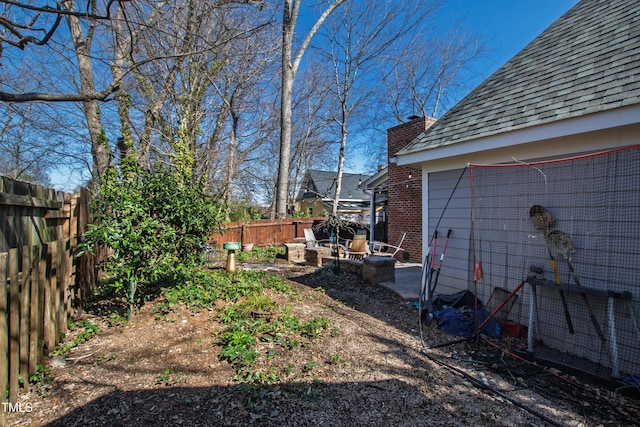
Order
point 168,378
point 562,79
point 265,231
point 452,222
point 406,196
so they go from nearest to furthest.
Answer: point 168,378 → point 562,79 → point 452,222 → point 406,196 → point 265,231

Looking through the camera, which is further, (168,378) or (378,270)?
(378,270)

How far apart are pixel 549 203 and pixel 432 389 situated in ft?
8.45

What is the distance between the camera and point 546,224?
3734 mm

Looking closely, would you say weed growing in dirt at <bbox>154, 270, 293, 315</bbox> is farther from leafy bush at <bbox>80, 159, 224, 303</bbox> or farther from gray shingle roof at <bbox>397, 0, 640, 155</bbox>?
gray shingle roof at <bbox>397, 0, 640, 155</bbox>

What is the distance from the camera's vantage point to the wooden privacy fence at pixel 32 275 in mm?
2059

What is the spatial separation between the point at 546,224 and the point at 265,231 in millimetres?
10300

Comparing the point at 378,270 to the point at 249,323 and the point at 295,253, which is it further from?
the point at 295,253

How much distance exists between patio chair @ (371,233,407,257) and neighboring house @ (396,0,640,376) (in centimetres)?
438

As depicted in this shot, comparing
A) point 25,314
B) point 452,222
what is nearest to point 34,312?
point 25,314

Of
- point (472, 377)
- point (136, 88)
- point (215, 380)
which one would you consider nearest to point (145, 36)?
point (136, 88)

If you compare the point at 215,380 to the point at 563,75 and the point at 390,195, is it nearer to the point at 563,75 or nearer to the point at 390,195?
the point at 563,75

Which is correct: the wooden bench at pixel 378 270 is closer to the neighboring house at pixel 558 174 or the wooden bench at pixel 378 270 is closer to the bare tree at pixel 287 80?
the neighboring house at pixel 558 174

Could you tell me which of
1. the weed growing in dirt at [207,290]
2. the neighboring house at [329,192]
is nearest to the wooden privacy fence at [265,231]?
the weed growing in dirt at [207,290]

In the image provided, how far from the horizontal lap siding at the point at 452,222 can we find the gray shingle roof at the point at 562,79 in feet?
2.01
